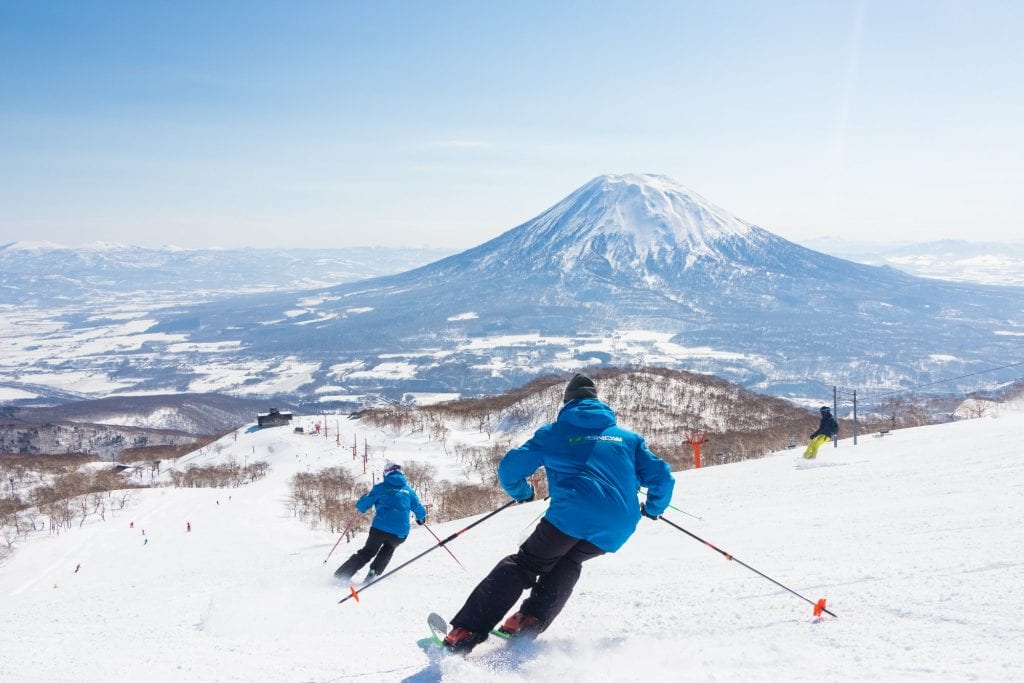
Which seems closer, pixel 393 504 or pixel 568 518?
pixel 568 518

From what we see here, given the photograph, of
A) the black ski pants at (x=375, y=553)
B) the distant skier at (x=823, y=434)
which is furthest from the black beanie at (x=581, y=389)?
the distant skier at (x=823, y=434)

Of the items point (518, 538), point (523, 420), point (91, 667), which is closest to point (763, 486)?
point (518, 538)

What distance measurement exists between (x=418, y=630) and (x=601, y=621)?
1597 mm

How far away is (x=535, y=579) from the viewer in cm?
448

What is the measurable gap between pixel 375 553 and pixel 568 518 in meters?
5.30

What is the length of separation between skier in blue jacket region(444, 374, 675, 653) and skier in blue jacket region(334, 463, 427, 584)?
175 inches

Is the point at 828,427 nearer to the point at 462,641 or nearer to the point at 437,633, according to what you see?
the point at 437,633

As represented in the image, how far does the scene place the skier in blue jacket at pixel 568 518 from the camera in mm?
4246

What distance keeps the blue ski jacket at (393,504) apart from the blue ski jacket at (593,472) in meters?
4.52

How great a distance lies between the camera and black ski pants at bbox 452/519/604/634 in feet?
13.9

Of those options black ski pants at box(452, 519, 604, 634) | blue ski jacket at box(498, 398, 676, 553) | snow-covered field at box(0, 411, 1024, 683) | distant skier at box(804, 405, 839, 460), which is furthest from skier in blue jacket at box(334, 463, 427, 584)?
distant skier at box(804, 405, 839, 460)

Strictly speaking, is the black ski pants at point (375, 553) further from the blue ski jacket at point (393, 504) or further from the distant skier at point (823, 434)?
the distant skier at point (823, 434)

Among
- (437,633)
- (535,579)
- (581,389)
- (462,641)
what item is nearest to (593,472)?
(581,389)

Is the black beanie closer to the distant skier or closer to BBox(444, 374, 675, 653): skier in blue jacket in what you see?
BBox(444, 374, 675, 653): skier in blue jacket
